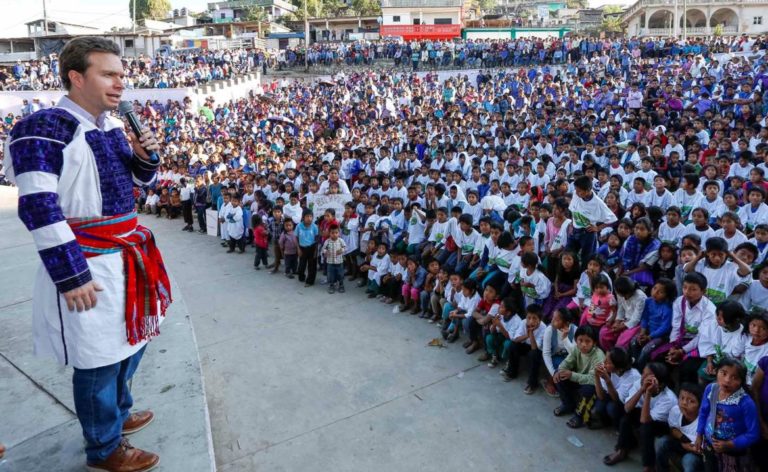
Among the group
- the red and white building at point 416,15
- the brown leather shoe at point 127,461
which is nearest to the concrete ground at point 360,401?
the brown leather shoe at point 127,461

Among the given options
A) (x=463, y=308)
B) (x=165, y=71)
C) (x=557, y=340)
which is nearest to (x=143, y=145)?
(x=557, y=340)

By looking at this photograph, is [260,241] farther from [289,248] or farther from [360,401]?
[360,401]

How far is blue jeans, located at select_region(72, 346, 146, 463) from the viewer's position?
202 centimetres

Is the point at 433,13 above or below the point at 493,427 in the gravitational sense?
above

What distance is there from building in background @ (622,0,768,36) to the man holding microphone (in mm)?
40237

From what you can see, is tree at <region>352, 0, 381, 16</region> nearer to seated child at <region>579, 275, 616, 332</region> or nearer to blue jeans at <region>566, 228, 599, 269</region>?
blue jeans at <region>566, 228, 599, 269</region>

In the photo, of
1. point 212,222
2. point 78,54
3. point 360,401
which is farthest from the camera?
point 212,222

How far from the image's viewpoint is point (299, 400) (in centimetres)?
445

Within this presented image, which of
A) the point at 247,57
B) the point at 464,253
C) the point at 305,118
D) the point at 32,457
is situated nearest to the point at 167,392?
the point at 32,457

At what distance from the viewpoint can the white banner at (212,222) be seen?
10305 millimetres

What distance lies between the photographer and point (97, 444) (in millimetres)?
2064

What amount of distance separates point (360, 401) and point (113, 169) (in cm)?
299

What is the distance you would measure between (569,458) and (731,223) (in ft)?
8.95

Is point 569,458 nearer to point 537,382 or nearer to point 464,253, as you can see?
point 537,382
